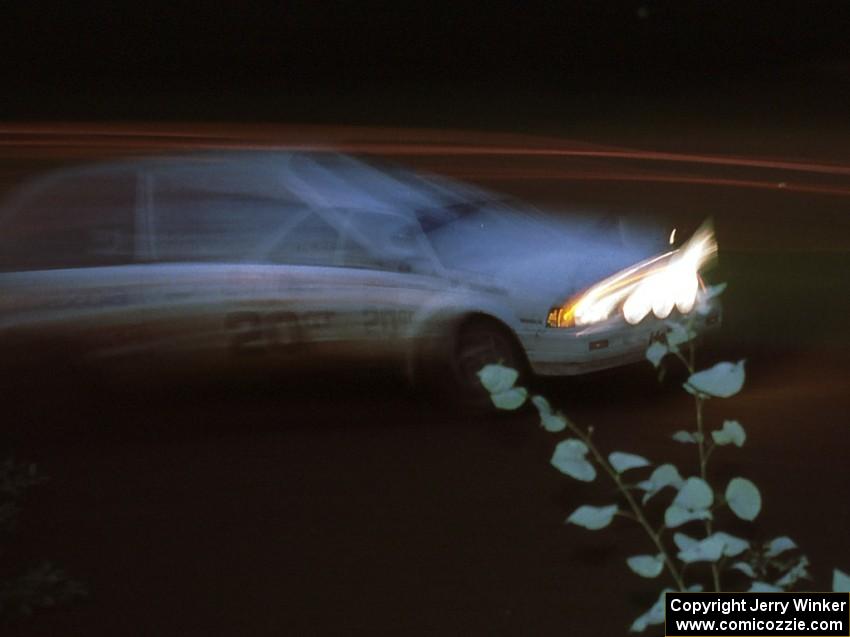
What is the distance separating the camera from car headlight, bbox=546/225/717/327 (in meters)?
6.30

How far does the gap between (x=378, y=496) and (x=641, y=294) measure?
5.48 ft

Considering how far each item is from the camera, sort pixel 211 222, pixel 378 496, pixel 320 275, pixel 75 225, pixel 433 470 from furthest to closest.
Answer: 1. pixel 75 225
2. pixel 211 222
3. pixel 320 275
4. pixel 433 470
5. pixel 378 496

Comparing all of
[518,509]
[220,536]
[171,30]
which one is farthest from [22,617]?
[171,30]

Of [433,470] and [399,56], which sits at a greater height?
[399,56]

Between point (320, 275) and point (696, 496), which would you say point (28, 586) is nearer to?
point (696, 496)

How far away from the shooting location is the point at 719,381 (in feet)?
7.63

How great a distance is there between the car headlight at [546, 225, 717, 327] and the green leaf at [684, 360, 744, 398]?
12.8 ft

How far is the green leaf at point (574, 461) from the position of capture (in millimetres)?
2350

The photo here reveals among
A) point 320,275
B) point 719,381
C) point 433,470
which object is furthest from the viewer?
point 320,275

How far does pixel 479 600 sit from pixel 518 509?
36.2 inches

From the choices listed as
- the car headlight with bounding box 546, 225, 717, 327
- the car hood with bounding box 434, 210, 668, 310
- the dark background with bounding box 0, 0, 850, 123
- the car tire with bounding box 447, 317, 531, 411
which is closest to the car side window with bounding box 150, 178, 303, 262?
the car hood with bounding box 434, 210, 668, 310

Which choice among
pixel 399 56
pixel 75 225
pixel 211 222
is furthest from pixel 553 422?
pixel 399 56

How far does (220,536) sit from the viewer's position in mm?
5047

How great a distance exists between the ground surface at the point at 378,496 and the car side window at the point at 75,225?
2.15 ft
